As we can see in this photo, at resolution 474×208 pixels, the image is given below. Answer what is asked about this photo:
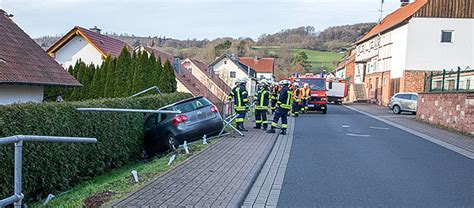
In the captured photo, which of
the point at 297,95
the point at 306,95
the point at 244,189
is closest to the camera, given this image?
the point at 244,189

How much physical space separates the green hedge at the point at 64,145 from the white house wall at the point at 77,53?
24.8 meters

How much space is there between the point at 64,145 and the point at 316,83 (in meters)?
23.9

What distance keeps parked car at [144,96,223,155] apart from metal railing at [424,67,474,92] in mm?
11562

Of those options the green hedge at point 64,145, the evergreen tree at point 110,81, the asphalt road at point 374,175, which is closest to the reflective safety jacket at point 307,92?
the evergreen tree at point 110,81

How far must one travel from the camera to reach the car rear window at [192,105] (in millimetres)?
13415

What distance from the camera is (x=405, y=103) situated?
109ft

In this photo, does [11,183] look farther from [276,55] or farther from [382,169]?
[276,55]

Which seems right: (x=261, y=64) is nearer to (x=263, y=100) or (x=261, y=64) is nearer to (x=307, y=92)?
(x=307, y=92)

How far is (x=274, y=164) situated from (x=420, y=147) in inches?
232

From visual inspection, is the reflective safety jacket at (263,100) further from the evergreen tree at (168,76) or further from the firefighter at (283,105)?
the evergreen tree at (168,76)

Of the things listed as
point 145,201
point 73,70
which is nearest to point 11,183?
point 145,201

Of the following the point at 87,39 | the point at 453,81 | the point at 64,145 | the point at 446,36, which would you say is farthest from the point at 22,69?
the point at 446,36

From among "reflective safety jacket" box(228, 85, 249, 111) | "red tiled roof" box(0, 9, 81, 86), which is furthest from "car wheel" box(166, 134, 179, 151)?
"red tiled roof" box(0, 9, 81, 86)

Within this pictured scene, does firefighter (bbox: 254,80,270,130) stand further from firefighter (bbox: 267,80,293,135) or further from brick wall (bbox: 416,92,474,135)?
brick wall (bbox: 416,92,474,135)
